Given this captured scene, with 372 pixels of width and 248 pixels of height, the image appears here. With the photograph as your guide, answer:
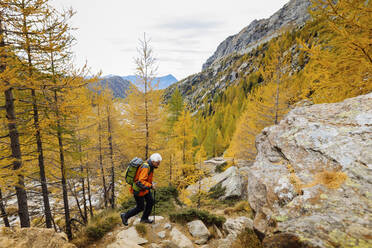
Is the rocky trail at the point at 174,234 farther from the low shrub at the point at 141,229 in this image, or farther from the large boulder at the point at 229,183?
the large boulder at the point at 229,183

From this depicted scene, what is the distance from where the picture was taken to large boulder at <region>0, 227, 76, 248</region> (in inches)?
108

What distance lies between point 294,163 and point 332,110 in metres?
1.67

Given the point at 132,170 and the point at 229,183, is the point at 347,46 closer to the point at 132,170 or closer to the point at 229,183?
the point at 132,170

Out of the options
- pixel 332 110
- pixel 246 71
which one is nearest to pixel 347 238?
pixel 332 110

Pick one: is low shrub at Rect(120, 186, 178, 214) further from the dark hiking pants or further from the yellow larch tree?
the yellow larch tree

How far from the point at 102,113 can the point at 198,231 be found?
40.0ft

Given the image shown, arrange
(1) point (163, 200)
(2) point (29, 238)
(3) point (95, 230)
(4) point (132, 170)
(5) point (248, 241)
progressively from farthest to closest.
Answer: (1) point (163, 200) → (3) point (95, 230) → (4) point (132, 170) → (5) point (248, 241) → (2) point (29, 238)

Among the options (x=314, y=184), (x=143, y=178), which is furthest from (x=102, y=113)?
(x=314, y=184)

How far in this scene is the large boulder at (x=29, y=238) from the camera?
2.73 metres

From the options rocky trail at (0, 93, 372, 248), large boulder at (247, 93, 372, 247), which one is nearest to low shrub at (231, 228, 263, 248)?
rocky trail at (0, 93, 372, 248)

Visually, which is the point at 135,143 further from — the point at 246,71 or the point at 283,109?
the point at 246,71

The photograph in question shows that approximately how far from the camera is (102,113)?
45.5 ft

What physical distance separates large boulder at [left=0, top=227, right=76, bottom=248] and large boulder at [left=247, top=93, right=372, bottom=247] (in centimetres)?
363

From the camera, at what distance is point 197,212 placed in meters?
6.32
